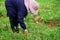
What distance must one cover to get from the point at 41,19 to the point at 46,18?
0.17m

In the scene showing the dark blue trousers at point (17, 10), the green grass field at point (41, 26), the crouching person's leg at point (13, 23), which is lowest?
the green grass field at point (41, 26)

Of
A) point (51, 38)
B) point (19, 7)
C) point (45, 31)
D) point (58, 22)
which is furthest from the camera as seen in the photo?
point (58, 22)

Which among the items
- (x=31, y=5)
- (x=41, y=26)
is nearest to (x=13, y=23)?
(x=31, y=5)

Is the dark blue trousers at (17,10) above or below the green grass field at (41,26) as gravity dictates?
above

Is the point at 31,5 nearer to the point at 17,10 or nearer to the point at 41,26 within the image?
the point at 17,10

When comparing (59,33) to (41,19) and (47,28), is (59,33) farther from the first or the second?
(41,19)

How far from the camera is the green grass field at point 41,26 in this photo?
678 centimetres

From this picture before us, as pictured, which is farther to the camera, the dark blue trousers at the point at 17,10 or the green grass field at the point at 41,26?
the green grass field at the point at 41,26

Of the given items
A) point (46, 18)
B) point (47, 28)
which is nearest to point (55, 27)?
point (47, 28)

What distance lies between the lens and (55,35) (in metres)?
6.94

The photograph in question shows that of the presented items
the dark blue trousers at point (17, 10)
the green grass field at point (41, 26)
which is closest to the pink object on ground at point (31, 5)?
the dark blue trousers at point (17, 10)

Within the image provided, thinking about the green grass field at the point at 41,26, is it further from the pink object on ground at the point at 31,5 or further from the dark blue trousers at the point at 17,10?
the pink object on ground at the point at 31,5

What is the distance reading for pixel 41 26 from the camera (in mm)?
7793

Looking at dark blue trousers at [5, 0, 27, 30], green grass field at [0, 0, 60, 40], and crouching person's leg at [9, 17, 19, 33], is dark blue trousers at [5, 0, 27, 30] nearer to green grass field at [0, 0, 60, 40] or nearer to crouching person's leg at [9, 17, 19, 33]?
crouching person's leg at [9, 17, 19, 33]
